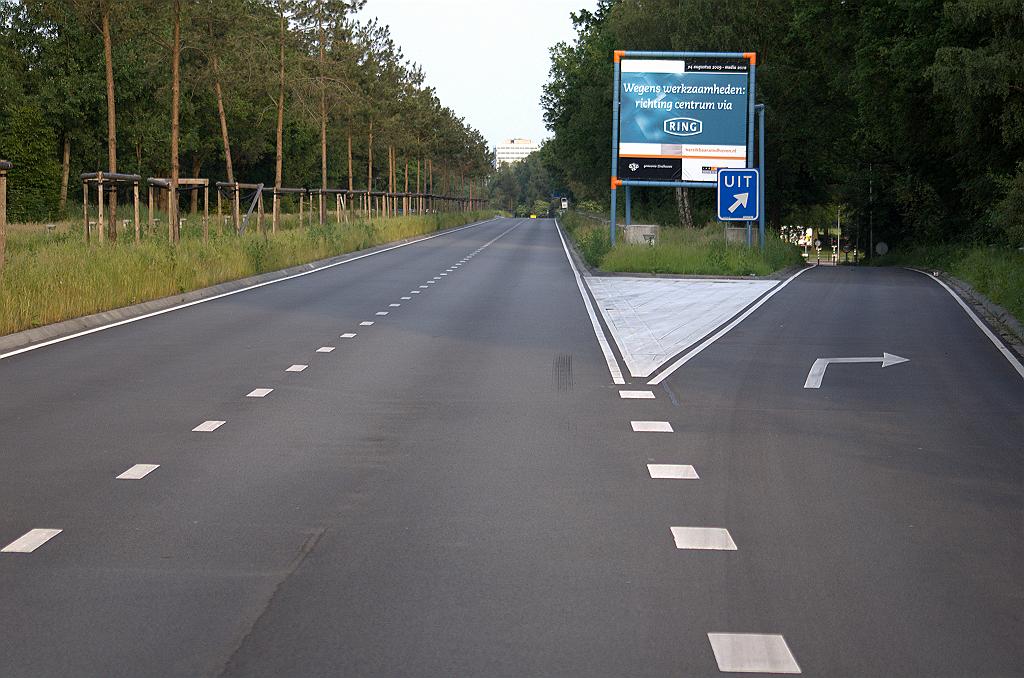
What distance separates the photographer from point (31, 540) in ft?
20.9

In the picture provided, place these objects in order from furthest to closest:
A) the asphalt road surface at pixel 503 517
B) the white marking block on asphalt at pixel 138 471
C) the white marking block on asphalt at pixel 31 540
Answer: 1. the white marking block on asphalt at pixel 138 471
2. the white marking block on asphalt at pixel 31 540
3. the asphalt road surface at pixel 503 517

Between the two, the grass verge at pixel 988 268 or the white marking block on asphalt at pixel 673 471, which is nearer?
the white marking block on asphalt at pixel 673 471

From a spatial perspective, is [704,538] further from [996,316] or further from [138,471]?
[996,316]

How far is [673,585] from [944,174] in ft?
156

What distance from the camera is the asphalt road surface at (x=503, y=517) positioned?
491cm

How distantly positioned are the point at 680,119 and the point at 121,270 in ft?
67.6

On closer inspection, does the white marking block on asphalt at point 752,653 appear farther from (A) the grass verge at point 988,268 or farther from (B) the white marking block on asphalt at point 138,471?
(A) the grass verge at point 988,268

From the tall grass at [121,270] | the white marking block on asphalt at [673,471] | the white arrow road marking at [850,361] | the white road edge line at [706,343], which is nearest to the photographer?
the white marking block on asphalt at [673,471]

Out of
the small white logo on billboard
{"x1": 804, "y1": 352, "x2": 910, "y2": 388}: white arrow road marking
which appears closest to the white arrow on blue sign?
the small white logo on billboard

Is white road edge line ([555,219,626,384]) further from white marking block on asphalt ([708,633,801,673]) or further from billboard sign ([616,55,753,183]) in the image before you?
billboard sign ([616,55,753,183])

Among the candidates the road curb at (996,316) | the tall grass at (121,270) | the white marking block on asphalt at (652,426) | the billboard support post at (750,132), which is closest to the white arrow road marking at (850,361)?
the road curb at (996,316)

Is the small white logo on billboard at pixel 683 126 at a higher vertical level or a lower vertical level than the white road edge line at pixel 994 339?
higher

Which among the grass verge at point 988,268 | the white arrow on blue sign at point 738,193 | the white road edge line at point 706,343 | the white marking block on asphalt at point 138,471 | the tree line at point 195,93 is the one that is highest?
the tree line at point 195,93

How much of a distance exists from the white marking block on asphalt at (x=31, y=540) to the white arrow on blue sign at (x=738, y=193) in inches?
1251
